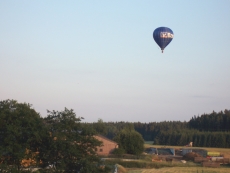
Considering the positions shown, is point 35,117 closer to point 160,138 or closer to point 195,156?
point 195,156

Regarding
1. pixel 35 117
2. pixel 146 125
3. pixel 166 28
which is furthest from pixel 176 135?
pixel 35 117

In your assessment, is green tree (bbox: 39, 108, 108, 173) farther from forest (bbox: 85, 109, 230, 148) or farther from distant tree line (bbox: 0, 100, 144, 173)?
forest (bbox: 85, 109, 230, 148)

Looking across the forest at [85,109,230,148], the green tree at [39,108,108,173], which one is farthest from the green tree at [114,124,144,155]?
the green tree at [39,108,108,173]

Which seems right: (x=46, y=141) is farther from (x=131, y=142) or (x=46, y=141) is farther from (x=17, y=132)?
(x=131, y=142)

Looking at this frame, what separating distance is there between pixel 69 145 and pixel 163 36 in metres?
23.1

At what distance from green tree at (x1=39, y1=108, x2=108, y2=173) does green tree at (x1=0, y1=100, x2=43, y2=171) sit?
0.58 m

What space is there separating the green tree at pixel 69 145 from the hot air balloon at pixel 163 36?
853 inches

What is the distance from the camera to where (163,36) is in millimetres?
41219

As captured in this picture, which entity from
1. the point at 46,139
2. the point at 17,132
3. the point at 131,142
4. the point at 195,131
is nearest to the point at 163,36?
the point at 131,142

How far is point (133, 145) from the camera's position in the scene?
5844 centimetres

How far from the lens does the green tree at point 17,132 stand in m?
20.5

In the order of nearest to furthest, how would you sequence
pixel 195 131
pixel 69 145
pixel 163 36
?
pixel 69 145 < pixel 163 36 < pixel 195 131

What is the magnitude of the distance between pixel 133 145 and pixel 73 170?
1516 inches

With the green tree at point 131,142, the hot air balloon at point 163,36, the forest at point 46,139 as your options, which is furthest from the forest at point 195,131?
the forest at point 46,139
